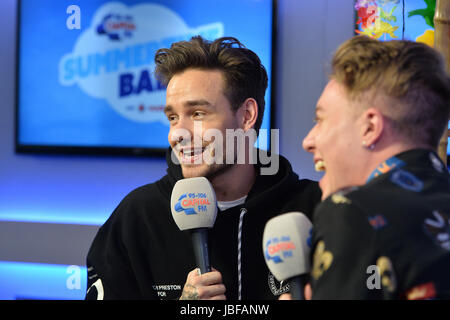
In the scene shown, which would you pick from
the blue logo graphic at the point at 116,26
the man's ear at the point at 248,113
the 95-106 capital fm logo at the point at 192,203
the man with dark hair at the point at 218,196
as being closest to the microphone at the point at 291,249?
the 95-106 capital fm logo at the point at 192,203

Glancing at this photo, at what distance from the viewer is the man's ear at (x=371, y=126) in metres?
0.92

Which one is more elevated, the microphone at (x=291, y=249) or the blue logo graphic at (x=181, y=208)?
the blue logo graphic at (x=181, y=208)

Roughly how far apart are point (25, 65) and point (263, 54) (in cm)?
132

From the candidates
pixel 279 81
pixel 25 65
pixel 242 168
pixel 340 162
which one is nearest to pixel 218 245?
pixel 242 168

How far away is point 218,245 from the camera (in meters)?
1.48

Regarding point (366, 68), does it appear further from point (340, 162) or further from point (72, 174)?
point (72, 174)

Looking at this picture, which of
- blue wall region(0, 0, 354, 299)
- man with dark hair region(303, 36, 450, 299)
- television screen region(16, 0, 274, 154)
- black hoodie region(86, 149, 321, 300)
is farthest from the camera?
television screen region(16, 0, 274, 154)

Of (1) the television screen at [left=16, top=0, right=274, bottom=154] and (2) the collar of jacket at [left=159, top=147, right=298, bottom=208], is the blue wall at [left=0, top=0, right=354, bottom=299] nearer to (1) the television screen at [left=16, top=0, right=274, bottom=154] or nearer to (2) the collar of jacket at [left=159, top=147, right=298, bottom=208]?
(1) the television screen at [left=16, top=0, right=274, bottom=154]

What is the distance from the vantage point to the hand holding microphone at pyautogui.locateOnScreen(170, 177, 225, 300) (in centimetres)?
118

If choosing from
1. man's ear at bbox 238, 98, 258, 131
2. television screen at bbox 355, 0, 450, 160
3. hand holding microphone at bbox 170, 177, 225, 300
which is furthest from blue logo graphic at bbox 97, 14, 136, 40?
hand holding microphone at bbox 170, 177, 225, 300

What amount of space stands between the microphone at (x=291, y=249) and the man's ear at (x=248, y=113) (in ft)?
2.26

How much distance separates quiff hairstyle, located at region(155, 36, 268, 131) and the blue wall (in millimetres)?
1068

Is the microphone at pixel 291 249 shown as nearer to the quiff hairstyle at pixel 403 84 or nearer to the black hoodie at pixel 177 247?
the quiff hairstyle at pixel 403 84
